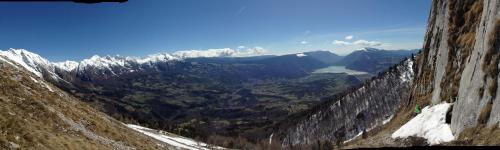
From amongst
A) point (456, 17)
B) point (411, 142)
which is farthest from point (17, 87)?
point (456, 17)

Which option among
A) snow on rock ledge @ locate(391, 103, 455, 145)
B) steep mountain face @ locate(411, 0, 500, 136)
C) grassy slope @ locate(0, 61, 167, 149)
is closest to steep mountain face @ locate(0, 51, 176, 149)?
grassy slope @ locate(0, 61, 167, 149)

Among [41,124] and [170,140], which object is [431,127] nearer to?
[41,124]

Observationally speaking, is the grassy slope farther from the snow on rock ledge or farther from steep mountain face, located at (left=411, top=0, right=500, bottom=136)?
steep mountain face, located at (left=411, top=0, right=500, bottom=136)

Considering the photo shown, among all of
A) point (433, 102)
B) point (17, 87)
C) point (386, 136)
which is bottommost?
point (386, 136)

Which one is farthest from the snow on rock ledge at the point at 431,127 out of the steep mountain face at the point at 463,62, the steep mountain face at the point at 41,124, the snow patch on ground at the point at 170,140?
the snow patch on ground at the point at 170,140

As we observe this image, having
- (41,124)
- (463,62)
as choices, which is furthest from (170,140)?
(463,62)

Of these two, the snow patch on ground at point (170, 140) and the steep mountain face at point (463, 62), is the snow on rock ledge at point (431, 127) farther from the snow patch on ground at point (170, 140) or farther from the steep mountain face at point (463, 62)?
the snow patch on ground at point (170, 140)

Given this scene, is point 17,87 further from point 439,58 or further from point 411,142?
point 439,58
